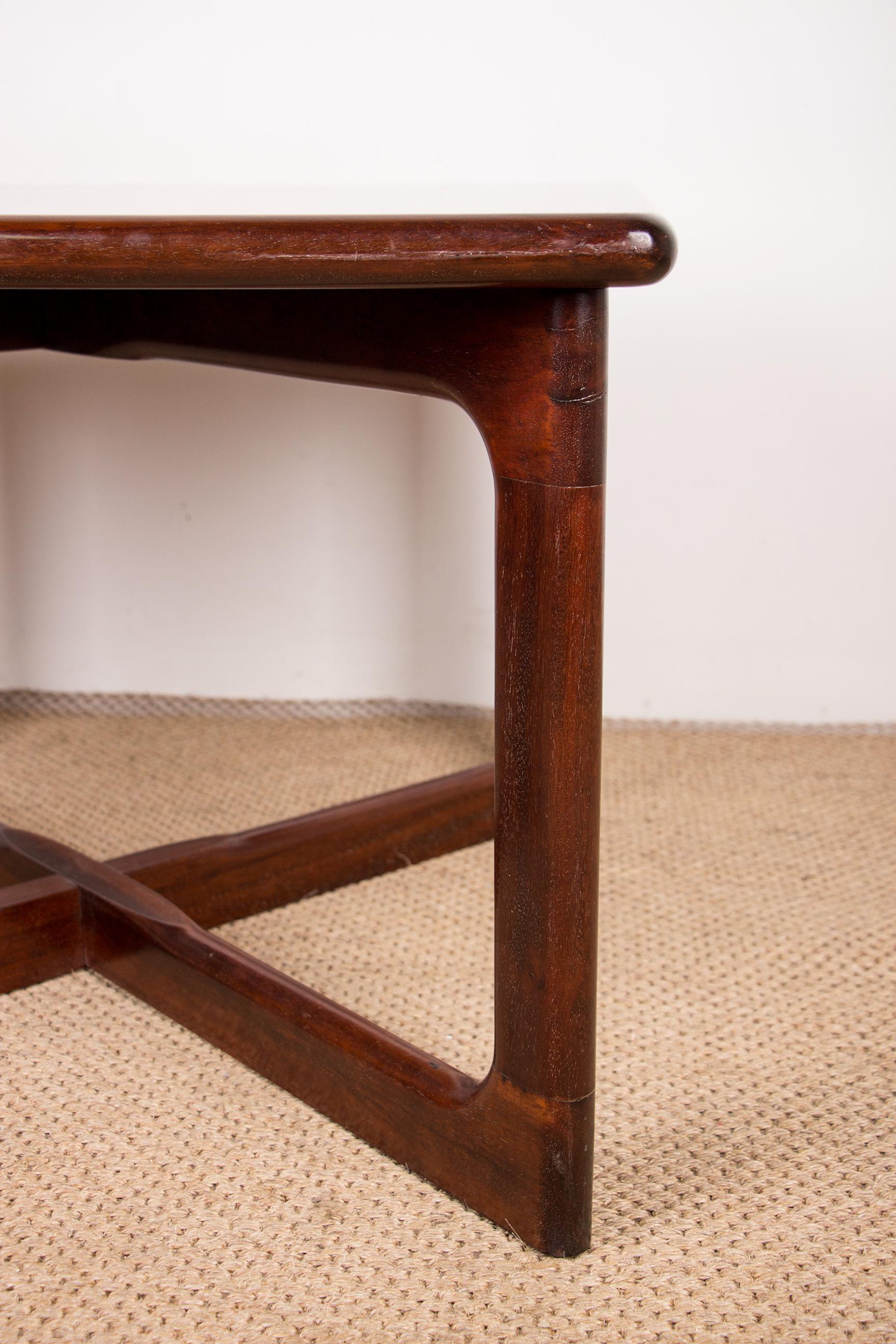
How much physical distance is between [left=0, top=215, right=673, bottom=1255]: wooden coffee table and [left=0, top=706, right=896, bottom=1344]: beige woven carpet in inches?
1.3

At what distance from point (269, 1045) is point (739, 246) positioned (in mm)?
1109

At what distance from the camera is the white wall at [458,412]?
5.03 feet

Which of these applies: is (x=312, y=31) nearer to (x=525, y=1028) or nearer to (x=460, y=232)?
(x=460, y=232)

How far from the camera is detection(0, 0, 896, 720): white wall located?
1.53 meters

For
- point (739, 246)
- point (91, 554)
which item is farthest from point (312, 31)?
point (91, 554)

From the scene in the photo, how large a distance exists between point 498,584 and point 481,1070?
0.36 m

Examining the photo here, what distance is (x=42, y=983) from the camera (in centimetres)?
99

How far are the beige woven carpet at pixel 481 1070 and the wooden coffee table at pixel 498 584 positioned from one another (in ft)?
0.11

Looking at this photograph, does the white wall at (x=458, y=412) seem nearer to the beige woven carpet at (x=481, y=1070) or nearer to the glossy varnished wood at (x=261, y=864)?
the beige woven carpet at (x=481, y=1070)

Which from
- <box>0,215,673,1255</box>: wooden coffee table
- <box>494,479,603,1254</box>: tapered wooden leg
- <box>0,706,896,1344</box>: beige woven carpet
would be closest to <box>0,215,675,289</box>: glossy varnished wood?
<box>0,215,673,1255</box>: wooden coffee table

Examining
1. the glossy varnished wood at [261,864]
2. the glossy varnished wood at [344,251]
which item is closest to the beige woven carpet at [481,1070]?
the glossy varnished wood at [261,864]

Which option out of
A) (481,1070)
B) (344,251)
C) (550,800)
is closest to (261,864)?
(481,1070)

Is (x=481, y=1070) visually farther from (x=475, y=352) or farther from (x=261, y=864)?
(x=475, y=352)

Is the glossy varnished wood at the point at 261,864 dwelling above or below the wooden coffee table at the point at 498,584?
below
